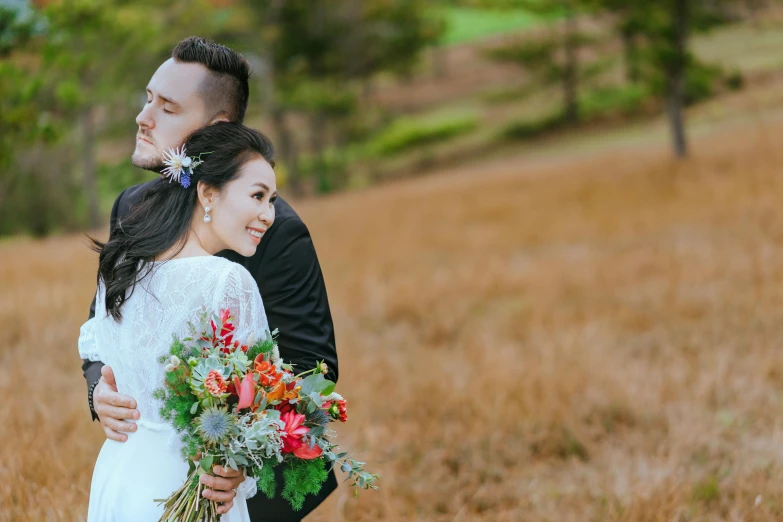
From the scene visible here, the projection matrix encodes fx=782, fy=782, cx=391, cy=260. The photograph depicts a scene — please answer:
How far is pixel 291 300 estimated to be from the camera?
2301 millimetres

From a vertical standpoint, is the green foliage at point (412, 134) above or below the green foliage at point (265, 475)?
above

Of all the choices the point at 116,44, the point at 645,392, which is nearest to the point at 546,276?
the point at 645,392

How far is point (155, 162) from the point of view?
6.88 ft

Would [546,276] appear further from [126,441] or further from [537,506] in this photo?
[126,441]

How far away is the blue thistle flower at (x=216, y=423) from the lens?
70.1 inches

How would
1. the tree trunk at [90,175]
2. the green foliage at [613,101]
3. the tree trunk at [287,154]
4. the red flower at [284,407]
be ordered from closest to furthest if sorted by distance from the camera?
the red flower at [284,407] → the tree trunk at [90,175] → the tree trunk at [287,154] → the green foliage at [613,101]

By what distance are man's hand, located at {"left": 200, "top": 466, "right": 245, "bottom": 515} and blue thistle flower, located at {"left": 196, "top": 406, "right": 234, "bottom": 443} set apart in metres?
0.11

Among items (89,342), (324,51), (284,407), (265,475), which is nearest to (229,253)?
(89,342)

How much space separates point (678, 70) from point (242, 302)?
15217 mm

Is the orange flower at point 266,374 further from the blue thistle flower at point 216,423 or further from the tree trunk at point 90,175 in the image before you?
the tree trunk at point 90,175

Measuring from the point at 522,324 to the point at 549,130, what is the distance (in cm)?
2410

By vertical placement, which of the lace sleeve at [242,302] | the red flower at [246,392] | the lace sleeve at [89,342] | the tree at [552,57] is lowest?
the red flower at [246,392]

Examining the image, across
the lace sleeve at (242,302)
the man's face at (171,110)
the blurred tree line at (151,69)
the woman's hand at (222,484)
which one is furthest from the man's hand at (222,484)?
the blurred tree line at (151,69)

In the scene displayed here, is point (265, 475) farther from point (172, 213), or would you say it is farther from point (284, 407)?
point (172, 213)
